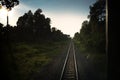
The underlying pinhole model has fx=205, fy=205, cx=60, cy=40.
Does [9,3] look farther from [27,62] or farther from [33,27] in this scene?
[33,27]

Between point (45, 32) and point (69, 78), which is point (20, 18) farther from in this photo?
point (69, 78)

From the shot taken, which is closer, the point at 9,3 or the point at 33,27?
the point at 9,3

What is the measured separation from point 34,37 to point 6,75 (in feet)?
203

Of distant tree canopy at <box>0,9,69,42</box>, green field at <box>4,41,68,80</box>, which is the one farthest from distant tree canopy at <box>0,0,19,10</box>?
distant tree canopy at <box>0,9,69,42</box>

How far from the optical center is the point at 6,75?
573 inches

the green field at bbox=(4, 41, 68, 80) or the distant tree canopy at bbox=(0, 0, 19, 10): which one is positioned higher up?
the distant tree canopy at bbox=(0, 0, 19, 10)

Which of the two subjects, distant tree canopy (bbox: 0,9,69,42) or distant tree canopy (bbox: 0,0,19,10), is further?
distant tree canopy (bbox: 0,9,69,42)

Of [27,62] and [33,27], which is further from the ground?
[33,27]

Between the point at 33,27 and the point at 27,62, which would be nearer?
the point at 27,62

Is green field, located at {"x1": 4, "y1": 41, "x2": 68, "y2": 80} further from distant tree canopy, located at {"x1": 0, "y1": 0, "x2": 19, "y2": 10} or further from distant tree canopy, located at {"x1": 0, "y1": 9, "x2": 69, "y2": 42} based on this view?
distant tree canopy, located at {"x1": 0, "y1": 9, "x2": 69, "y2": 42}

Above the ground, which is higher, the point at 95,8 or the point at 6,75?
the point at 95,8

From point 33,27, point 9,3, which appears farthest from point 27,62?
point 33,27

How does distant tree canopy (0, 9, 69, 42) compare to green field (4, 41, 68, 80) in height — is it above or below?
above

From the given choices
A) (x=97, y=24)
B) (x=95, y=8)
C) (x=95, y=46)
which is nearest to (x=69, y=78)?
(x=95, y=46)
